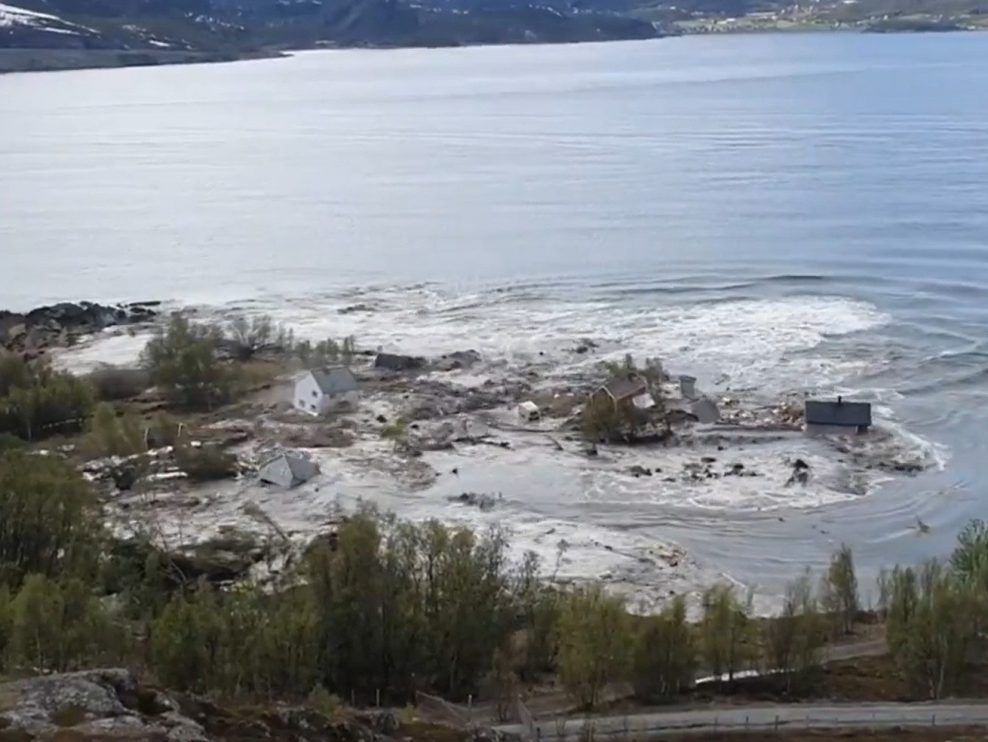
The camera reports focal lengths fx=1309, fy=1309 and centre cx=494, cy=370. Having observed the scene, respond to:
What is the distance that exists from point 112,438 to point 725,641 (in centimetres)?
1651

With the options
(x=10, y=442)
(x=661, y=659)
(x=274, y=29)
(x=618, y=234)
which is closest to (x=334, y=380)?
(x=10, y=442)

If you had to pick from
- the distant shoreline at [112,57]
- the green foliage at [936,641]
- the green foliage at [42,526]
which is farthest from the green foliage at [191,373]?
the distant shoreline at [112,57]

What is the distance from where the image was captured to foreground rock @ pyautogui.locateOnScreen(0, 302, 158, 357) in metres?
40.0

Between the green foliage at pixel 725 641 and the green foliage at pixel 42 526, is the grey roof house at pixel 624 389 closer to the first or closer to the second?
the green foliage at pixel 725 641

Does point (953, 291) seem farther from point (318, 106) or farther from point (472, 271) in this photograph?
point (318, 106)

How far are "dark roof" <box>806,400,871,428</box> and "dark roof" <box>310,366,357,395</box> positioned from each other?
11.5 meters

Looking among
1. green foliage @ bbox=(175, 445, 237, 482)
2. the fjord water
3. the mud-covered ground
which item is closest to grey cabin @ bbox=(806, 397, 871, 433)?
the mud-covered ground

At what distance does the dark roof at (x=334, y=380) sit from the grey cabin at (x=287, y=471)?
511 centimetres

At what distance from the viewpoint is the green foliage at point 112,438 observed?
29484 mm

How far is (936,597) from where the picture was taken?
18.3 m

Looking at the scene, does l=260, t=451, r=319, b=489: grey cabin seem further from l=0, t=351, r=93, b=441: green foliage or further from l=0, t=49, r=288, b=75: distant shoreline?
l=0, t=49, r=288, b=75: distant shoreline

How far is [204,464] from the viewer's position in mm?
28469

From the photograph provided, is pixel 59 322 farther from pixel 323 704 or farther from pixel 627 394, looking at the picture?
pixel 323 704

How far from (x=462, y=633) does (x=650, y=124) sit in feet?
262
